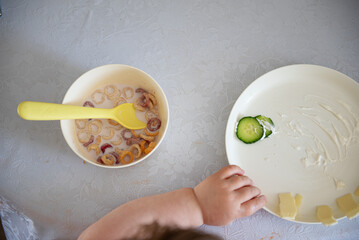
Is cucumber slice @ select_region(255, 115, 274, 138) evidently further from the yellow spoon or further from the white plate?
the yellow spoon

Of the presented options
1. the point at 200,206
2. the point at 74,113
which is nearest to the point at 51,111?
the point at 74,113

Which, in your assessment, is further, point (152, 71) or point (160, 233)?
point (152, 71)

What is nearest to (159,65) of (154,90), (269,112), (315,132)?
(154,90)

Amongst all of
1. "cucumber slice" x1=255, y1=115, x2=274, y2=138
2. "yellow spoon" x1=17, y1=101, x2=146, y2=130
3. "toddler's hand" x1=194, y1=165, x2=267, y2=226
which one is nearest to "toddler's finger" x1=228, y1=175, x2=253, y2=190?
"toddler's hand" x1=194, y1=165, x2=267, y2=226

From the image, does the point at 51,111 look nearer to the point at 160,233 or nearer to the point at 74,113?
the point at 74,113

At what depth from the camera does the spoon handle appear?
56cm

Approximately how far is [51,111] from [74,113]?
5cm

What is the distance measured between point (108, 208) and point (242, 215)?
14.4 inches

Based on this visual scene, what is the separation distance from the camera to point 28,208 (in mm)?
729

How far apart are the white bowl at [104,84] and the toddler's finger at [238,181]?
22cm

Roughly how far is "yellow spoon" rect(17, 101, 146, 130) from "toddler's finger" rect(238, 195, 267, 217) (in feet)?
1.12

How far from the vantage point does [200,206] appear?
2.19 ft

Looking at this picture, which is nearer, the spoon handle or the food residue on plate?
the spoon handle

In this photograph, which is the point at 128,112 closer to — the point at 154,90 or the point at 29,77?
the point at 154,90
